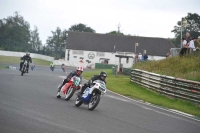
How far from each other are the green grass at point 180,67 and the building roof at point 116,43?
66.4 metres

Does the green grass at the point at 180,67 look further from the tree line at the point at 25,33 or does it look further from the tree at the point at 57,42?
the tree at the point at 57,42

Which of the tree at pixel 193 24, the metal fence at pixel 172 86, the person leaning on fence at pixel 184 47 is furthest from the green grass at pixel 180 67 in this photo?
the tree at pixel 193 24

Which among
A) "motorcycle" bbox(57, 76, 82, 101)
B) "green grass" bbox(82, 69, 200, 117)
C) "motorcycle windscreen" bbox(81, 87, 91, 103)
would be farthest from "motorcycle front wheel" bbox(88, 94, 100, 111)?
"green grass" bbox(82, 69, 200, 117)

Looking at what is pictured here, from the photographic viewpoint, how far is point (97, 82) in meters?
14.1

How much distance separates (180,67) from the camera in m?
26.6

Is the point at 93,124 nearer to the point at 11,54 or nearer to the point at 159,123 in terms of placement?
the point at 159,123

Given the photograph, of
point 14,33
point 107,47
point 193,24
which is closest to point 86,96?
point 107,47

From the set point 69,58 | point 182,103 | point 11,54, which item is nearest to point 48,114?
point 182,103

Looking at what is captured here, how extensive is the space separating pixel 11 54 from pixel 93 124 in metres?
73.6

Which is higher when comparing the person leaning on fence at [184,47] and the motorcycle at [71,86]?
the person leaning on fence at [184,47]

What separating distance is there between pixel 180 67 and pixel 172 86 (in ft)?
14.9

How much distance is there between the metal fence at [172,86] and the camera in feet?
65.9

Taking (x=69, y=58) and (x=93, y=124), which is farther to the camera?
(x=69, y=58)

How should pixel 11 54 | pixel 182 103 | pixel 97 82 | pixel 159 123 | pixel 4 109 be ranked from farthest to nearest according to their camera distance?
pixel 11 54 < pixel 182 103 < pixel 97 82 < pixel 159 123 < pixel 4 109
